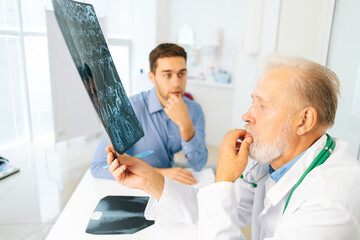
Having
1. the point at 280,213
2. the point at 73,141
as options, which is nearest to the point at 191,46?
the point at 73,141

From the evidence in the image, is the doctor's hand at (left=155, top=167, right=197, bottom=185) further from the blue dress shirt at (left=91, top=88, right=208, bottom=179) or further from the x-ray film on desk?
the x-ray film on desk

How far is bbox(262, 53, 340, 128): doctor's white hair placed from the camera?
88 centimetres

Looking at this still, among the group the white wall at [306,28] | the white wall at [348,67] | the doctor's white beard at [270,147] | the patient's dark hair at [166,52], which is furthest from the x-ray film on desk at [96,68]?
the white wall at [306,28]

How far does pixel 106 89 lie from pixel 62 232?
597 millimetres

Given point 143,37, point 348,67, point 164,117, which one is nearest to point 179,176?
point 164,117

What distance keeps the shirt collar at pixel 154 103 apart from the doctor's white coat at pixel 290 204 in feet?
2.09

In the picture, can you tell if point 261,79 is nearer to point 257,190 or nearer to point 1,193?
point 257,190

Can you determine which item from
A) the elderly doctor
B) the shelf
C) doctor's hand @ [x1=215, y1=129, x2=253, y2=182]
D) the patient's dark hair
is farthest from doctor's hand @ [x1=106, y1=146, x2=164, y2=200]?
the shelf

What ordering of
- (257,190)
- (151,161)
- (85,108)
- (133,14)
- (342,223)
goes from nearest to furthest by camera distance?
(342,223) → (257,190) → (151,161) → (85,108) → (133,14)

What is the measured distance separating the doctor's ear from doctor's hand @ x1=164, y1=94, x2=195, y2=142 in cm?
63

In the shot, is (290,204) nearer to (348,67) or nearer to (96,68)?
(96,68)

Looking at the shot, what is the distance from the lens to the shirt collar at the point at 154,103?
166cm

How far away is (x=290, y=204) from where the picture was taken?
84 centimetres

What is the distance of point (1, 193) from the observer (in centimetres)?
166
